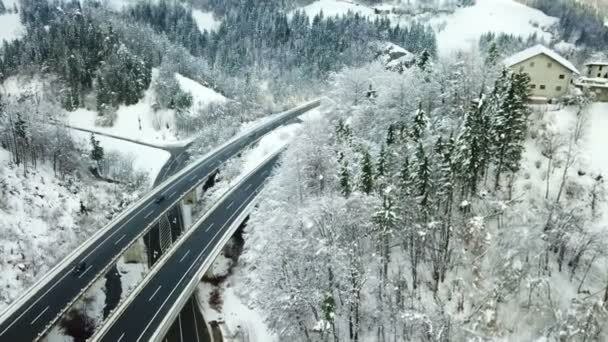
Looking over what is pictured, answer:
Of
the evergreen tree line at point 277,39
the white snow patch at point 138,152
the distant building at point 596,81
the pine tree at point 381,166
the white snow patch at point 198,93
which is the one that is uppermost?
the distant building at point 596,81

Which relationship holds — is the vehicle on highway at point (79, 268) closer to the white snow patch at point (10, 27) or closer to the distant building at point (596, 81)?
the distant building at point (596, 81)

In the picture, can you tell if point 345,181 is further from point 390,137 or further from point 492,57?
point 492,57

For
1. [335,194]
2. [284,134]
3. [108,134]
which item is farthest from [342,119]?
[108,134]

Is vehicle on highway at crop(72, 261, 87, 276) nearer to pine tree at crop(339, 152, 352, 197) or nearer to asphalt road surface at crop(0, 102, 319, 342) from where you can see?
asphalt road surface at crop(0, 102, 319, 342)

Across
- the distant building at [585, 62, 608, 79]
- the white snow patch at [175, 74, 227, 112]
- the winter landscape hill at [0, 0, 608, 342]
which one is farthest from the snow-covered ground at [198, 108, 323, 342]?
the white snow patch at [175, 74, 227, 112]

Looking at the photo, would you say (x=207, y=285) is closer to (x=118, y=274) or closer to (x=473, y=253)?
(x=118, y=274)

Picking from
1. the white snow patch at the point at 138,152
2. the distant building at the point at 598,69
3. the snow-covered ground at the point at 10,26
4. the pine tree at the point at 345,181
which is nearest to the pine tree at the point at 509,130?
the pine tree at the point at 345,181
